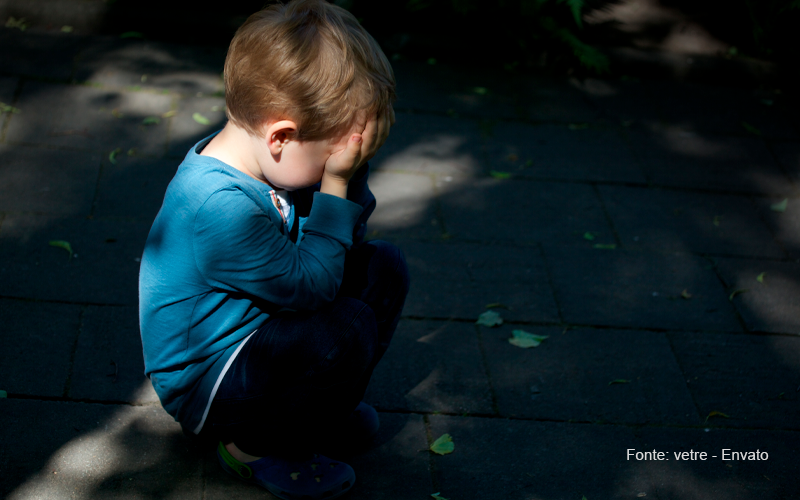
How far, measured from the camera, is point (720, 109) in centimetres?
463

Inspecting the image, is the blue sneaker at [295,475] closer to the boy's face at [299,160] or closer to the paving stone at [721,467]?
the boy's face at [299,160]

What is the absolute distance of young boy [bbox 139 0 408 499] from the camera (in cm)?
168

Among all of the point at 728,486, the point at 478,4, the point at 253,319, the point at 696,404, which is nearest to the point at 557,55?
the point at 478,4

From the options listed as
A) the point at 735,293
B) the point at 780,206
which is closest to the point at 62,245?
the point at 735,293

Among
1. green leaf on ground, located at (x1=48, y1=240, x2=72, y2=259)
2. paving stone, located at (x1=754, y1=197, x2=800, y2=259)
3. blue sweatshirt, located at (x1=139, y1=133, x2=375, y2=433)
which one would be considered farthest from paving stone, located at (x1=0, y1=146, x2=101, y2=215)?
paving stone, located at (x1=754, y1=197, x2=800, y2=259)

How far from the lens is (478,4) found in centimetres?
478

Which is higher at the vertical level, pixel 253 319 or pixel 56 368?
pixel 253 319

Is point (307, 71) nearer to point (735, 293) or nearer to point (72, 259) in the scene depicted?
point (72, 259)

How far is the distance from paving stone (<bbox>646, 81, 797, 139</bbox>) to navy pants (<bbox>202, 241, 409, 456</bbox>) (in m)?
3.34

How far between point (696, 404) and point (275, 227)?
1.83 metres

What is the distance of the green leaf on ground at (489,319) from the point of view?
9.39 feet

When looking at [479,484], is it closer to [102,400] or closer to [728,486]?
[728,486]

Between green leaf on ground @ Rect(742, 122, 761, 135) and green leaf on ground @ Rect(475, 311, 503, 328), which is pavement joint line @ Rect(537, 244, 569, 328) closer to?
green leaf on ground @ Rect(475, 311, 503, 328)

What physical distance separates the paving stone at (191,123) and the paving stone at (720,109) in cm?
287
